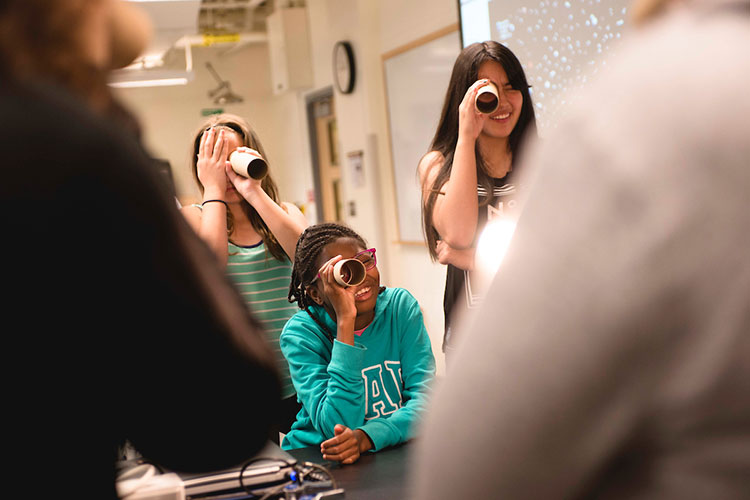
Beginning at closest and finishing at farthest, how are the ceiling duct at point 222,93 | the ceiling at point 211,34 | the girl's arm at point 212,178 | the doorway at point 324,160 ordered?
the girl's arm at point 212,178 < the ceiling at point 211,34 < the doorway at point 324,160 < the ceiling duct at point 222,93

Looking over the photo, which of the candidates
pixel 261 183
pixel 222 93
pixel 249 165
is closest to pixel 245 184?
pixel 249 165

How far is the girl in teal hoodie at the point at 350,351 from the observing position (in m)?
1.78

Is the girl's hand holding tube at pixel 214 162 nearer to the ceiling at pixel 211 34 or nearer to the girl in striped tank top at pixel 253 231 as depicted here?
the girl in striped tank top at pixel 253 231

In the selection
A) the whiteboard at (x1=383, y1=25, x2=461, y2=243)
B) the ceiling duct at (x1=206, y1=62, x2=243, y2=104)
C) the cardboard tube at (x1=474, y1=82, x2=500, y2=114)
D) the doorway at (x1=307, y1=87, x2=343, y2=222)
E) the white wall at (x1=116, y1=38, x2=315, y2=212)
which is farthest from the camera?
the white wall at (x1=116, y1=38, x2=315, y2=212)

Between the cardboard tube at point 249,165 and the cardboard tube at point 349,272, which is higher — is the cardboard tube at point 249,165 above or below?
above

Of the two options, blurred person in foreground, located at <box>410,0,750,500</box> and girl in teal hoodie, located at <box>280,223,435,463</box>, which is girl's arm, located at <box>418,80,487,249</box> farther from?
blurred person in foreground, located at <box>410,0,750,500</box>

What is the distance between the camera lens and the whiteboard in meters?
4.44

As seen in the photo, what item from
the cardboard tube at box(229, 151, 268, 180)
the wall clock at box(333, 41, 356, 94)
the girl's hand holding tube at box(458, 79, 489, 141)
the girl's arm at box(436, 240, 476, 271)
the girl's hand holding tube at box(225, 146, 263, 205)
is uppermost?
the wall clock at box(333, 41, 356, 94)

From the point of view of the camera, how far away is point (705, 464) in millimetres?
439

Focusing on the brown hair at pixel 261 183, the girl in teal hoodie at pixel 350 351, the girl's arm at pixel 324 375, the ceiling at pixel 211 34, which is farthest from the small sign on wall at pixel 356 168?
the girl's arm at pixel 324 375

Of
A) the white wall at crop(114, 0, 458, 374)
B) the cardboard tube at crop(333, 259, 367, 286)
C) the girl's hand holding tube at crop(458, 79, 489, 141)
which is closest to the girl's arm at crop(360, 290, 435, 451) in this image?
the cardboard tube at crop(333, 259, 367, 286)

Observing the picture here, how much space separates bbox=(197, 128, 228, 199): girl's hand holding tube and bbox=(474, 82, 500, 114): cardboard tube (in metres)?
0.75

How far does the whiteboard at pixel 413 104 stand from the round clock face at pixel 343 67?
47 cm

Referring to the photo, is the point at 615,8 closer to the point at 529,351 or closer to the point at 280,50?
the point at 529,351
